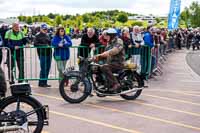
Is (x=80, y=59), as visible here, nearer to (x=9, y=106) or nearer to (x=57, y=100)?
(x=57, y=100)

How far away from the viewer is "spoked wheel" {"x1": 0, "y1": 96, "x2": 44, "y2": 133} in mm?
6301

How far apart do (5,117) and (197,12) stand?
90745mm

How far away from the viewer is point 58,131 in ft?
24.3

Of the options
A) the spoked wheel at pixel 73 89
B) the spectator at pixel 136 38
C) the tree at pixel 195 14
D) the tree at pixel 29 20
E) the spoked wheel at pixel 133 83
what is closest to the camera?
the spoked wheel at pixel 73 89

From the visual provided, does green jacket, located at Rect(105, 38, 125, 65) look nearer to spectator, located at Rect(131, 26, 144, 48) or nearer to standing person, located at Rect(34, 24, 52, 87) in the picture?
standing person, located at Rect(34, 24, 52, 87)

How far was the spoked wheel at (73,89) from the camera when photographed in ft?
32.8

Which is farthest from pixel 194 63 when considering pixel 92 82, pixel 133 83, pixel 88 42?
pixel 92 82

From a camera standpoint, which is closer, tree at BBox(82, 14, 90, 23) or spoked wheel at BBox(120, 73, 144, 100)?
spoked wheel at BBox(120, 73, 144, 100)

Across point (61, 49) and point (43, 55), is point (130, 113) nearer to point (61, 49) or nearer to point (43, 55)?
point (61, 49)

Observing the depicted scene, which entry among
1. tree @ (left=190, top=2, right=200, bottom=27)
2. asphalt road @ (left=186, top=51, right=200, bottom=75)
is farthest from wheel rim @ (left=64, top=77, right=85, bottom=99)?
tree @ (left=190, top=2, right=200, bottom=27)

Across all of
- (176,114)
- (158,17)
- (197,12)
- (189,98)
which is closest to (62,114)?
(176,114)

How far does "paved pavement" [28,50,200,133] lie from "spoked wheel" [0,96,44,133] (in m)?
0.95

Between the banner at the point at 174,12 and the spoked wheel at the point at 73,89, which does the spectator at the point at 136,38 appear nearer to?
the spoked wheel at the point at 73,89

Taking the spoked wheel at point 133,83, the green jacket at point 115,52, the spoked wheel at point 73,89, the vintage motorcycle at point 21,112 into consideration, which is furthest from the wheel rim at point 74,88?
the vintage motorcycle at point 21,112
